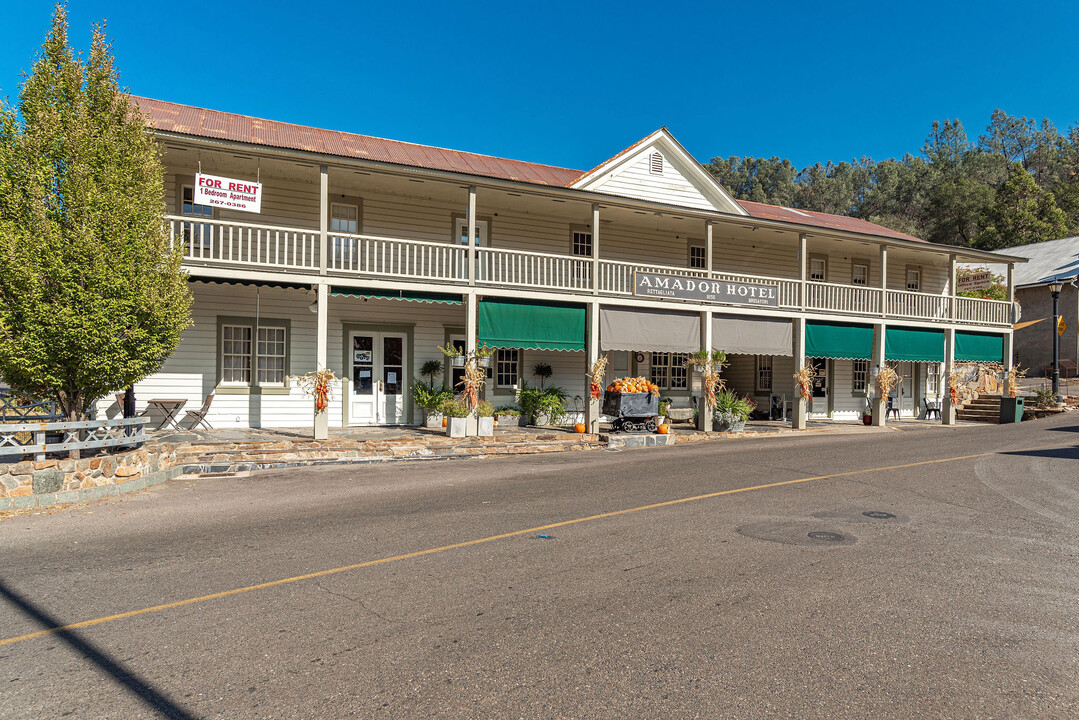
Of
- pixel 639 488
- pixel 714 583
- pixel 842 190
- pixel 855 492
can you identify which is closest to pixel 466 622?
pixel 714 583

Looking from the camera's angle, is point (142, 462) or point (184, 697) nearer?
point (184, 697)

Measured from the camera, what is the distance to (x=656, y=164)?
20.6 metres

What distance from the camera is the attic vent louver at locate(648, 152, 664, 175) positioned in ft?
67.4

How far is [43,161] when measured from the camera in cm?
943

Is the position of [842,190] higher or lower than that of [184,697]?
higher

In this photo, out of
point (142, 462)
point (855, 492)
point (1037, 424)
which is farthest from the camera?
point (1037, 424)

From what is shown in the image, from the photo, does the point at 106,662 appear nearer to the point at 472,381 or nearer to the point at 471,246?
the point at 472,381

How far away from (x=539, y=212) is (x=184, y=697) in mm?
16594

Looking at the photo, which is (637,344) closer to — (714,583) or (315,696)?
(714,583)

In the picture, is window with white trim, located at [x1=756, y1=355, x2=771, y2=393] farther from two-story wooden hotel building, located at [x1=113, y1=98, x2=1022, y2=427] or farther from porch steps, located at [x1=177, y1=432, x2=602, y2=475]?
porch steps, located at [x1=177, y1=432, x2=602, y2=475]

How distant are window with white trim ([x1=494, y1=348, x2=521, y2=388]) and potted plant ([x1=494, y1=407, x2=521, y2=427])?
79cm

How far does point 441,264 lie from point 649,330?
19.9 feet

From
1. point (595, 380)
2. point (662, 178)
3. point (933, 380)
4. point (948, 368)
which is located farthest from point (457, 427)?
point (933, 380)

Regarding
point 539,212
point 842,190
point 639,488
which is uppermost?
point 842,190
